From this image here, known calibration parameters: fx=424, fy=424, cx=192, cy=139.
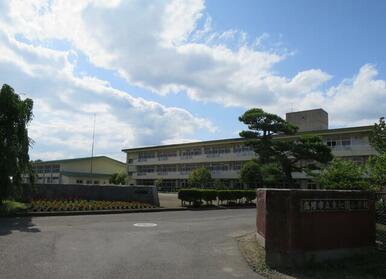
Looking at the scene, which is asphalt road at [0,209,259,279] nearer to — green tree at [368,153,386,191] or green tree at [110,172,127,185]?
green tree at [368,153,386,191]

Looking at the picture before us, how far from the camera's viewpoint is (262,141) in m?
44.2

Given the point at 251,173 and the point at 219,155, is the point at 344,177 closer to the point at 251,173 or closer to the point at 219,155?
the point at 251,173

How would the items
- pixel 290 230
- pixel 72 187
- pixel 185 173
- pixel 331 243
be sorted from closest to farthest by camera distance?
pixel 290 230 → pixel 331 243 → pixel 72 187 → pixel 185 173

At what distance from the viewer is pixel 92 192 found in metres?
26.0

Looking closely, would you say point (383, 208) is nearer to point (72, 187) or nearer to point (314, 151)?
point (72, 187)

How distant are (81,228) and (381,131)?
1140 centimetres

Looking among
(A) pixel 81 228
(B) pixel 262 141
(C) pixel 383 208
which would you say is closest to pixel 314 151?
(B) pixel 262 141

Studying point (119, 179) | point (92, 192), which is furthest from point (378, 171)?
point (119, 179)

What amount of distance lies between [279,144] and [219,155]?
89.1ft

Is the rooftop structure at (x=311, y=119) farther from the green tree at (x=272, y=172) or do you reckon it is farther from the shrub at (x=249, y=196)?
the shrub at (x=249, y=196)

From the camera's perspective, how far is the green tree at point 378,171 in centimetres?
1312

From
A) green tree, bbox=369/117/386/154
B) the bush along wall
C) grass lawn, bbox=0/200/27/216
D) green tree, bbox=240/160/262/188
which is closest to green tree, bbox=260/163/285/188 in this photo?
green tree, bbox=240/160/262/188

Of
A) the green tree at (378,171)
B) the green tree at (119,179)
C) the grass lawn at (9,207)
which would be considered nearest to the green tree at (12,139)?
the grass lawn at (9,207)

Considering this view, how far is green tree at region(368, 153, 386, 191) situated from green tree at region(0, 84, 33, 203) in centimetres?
1467
